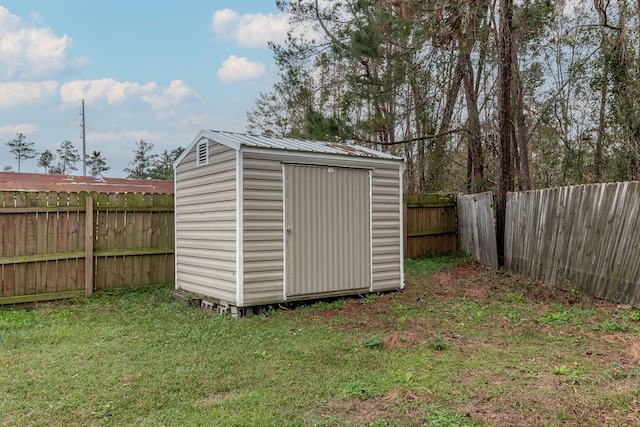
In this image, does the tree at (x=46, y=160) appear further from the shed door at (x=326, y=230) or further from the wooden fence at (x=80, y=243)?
the shed door at (x=326, y=230)

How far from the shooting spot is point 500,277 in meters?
7.29

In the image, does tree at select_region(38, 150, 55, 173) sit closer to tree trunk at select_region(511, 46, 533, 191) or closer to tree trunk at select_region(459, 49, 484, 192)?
tree trunk at select_region(459, 49, 484, 192)

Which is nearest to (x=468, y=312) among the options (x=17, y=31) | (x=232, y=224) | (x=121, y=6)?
(x=232, y=224)

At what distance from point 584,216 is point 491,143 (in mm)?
6094

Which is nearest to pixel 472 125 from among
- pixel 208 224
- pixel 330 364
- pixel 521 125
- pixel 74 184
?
pixel 521 125

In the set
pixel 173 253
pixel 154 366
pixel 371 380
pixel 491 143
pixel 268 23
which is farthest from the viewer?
pixel 268 23

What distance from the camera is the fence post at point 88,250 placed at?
A: 609cm

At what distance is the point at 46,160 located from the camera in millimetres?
31188

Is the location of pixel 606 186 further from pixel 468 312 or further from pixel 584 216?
pixel 468 312

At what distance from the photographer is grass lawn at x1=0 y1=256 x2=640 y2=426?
8.21 feet

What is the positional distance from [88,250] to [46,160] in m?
30.6

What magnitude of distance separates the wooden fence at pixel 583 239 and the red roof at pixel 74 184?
9.63 metres

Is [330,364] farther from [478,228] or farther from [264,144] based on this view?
[478,228]

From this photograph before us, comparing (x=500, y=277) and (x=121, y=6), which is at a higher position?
(x=121, y=6)
